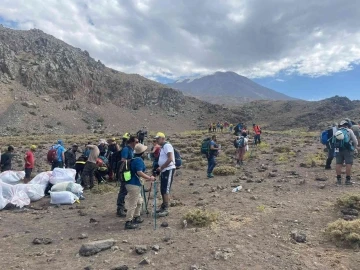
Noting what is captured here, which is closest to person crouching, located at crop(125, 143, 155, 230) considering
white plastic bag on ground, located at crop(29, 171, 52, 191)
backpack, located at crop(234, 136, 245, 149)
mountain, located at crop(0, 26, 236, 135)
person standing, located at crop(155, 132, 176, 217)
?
person standing, located at crop(155, 132, 176, 217)

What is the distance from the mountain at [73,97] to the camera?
209 ft

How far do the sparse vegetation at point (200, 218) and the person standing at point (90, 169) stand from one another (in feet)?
18.1

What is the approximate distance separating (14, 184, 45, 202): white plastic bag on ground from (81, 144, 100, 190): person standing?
158 centimetres

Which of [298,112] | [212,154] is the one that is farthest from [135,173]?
[298,112]

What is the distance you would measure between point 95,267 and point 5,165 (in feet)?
28.1

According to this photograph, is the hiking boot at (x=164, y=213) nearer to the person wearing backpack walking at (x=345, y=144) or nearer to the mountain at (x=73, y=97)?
the person wearing backpack walking at (x=345, y=144)

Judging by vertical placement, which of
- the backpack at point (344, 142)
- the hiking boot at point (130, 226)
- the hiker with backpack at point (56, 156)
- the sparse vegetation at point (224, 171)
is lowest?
the hiking boot at point (130, 226)

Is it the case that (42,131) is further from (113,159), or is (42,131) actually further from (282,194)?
(282,194)

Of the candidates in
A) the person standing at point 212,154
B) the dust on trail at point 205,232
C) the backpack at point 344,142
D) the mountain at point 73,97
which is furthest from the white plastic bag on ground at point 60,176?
the mountain at point 73,97

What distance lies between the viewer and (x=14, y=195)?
9773 millimetres

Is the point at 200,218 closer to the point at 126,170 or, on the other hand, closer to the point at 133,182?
the point at 133,182

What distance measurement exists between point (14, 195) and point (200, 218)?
5972 mm

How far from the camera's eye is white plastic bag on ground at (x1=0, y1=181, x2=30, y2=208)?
959 cm

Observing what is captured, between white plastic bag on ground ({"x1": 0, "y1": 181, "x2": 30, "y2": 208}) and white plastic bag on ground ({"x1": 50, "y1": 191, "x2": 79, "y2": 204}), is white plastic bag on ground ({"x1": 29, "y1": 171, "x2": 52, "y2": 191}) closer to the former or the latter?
white plastic bag on ground ({"x1": 0, "y1": 181, "x2": 30, "y2": 208})
